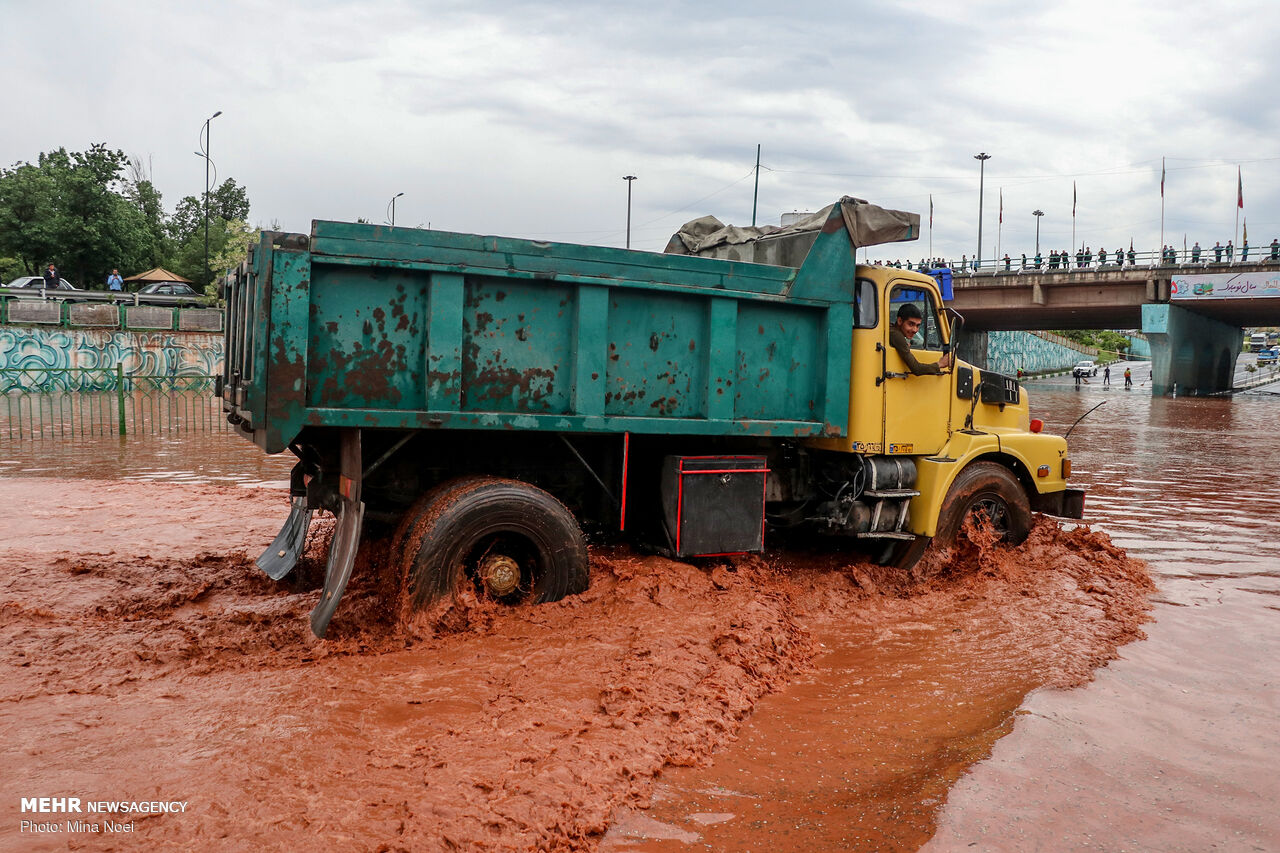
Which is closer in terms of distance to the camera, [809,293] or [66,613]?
[66,613]

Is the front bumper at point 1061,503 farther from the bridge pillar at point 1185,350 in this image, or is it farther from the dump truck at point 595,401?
the bridge pillar at point 1185,350

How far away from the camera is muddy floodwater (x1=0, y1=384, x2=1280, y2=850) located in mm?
3457

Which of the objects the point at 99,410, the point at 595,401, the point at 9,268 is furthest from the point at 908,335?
the point at 9,268

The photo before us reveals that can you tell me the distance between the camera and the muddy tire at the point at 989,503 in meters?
7.44

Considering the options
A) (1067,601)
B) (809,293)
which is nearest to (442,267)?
(809,293)

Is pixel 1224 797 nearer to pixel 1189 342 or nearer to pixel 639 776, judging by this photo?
pixel 639 776

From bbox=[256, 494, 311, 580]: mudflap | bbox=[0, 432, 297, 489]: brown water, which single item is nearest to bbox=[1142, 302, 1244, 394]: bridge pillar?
bbox=[0, 432, 297, 489]: brown water

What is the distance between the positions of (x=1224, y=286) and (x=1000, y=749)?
45.3 metres

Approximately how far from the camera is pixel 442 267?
17.7ft

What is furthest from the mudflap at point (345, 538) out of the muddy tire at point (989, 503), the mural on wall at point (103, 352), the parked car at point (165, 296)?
the parked car at point (165, 296)

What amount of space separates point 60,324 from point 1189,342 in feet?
162

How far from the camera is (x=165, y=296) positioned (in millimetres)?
34844

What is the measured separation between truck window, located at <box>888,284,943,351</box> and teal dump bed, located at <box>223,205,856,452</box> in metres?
0.53

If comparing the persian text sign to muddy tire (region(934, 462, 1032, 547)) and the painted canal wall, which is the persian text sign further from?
the painted canal wall
